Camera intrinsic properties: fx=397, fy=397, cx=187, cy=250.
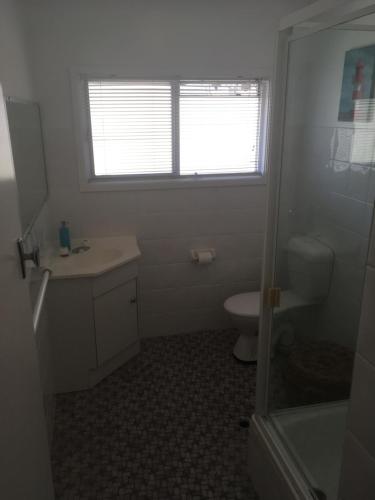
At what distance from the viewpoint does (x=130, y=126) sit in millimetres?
2887

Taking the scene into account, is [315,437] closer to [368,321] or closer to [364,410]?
[364,410]

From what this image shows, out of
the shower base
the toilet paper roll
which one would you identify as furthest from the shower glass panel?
the toilet paper roll

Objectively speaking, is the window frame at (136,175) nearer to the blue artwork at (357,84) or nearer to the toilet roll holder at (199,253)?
the toilet roll holder at (199,253)

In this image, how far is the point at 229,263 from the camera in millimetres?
3303

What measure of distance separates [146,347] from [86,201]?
123 centimetres

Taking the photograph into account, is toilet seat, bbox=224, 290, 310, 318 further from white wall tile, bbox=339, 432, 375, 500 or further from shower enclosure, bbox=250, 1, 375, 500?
white wall tile, bbox=339, 432, 375, 500

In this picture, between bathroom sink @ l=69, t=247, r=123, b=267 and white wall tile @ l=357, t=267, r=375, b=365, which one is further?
bathroom sink @ l=69, t=247, r=123, b=267

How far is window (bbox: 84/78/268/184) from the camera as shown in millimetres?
2834

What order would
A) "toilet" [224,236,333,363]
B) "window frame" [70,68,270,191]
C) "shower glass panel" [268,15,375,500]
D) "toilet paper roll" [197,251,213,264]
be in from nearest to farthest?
"shower glass panel" [268,15,375,500], "toilet" [224,236,333,363], "window frame" [70,68,270,191], "toilet paper roll" [197,251,213,264]

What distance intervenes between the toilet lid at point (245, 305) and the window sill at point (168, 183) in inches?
34.7

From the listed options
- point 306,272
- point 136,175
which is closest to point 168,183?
point 136,175

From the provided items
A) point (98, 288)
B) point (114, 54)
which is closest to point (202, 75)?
point (114, 54)

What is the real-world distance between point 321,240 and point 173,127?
55.9 inches

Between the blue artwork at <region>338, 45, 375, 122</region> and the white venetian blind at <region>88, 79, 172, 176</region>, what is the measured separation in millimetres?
1329
